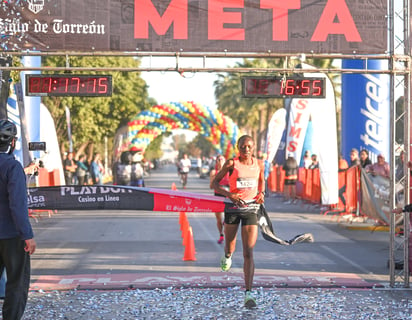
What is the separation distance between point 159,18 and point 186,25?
386mm

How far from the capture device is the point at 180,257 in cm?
1155

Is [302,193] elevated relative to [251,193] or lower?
lower

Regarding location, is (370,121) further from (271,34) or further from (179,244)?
(271,34)

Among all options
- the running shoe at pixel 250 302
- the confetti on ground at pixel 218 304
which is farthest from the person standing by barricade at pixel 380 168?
the running shoe at pixel 250 302

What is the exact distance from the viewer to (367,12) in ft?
30.7

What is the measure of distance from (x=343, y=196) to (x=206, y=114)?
23748 millimetres

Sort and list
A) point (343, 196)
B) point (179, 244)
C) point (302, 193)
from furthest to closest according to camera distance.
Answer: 1. point (302, 193)
2. point (343, 196)
3. point (179, 244)

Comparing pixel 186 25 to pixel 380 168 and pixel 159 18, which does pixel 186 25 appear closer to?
pixel 159 18

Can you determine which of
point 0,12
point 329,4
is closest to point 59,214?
point 0,12

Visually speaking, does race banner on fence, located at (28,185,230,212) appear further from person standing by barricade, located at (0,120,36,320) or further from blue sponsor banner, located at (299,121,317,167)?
blue sponsor banner, located at (299,121,317,167)

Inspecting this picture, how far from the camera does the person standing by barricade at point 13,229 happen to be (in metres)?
5.59

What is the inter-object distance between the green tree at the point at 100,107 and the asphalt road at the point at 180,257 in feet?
93.5

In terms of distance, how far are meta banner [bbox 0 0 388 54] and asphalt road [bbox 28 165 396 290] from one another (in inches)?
127

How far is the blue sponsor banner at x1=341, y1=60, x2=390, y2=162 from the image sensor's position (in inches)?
842
